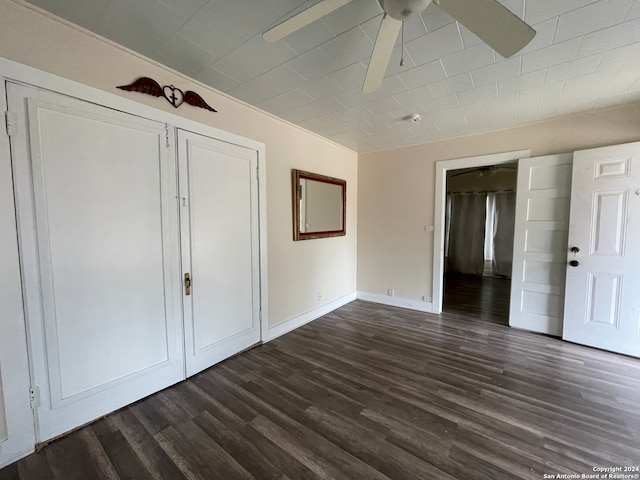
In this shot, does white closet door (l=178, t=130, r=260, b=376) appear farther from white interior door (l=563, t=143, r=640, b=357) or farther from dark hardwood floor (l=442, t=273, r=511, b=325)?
white interior door (l=563, t=143, r=640, b=357)

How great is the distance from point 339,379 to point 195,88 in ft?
9.13

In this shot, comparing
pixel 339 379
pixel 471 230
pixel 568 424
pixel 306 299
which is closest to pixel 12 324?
pixel 339 379

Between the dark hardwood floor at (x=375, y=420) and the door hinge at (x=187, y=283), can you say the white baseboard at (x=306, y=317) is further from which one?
the door hinge at (x=187, y=283)

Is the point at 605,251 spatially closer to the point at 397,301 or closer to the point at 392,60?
the point at 397,301

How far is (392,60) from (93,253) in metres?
2.45

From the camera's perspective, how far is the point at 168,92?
1988mm

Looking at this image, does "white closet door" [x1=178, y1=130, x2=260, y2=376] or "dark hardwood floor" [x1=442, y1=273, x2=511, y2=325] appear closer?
"white closet door" [x1=178, y1=130, x2=260, y2=376]

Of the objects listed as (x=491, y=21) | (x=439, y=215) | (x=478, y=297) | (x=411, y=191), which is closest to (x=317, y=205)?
(x=411, y=191)

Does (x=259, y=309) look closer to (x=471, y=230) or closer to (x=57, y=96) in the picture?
(x=57, y=96)

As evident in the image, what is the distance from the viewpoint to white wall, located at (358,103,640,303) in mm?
2859

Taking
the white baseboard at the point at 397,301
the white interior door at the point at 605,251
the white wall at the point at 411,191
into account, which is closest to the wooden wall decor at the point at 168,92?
the white wall at the point at 411,191

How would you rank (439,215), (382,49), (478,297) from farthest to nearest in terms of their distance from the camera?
1. (478,297)
2. (439,215)
3. (382,49)

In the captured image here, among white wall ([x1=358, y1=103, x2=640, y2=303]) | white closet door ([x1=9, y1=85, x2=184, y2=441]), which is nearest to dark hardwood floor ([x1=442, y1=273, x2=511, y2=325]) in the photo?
white wall ([x1=358, y1=103, x2=640, y2=303])

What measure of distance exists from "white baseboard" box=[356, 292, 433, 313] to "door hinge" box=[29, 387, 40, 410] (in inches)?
151
